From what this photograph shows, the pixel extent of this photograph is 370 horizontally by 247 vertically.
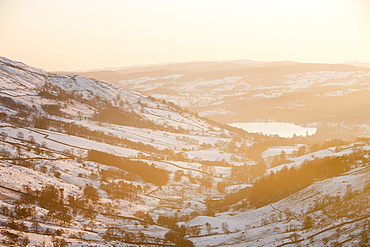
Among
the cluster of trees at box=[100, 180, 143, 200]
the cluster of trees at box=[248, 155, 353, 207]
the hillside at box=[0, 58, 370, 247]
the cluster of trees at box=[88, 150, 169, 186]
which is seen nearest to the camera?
the hillside at box=[0, 58, 370, 247]

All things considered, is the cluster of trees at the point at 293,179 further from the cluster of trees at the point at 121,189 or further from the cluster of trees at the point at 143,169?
the cluster of trees at the point at 121,189

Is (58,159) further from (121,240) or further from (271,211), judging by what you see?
(271,211)

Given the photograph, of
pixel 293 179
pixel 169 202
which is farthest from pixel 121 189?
pixel 293 179

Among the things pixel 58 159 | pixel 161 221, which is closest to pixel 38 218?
pixel 161 221

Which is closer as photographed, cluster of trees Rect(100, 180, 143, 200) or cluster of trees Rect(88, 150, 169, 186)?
cluster of trees Rect(100, 180, 143, 200)

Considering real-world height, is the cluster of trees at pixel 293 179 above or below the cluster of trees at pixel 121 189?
above

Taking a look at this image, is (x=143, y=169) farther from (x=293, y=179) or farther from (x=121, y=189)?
(x=293, y=179)

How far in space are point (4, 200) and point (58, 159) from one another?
52871 millimetres

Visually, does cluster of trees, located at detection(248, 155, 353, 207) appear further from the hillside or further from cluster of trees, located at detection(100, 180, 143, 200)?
cluster of trees, located at detection(100, 180, 143, 200)

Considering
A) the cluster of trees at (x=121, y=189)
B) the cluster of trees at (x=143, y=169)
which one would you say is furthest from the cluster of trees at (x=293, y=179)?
the cluster of trees at (x=121, y=189)

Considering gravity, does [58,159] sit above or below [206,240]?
above

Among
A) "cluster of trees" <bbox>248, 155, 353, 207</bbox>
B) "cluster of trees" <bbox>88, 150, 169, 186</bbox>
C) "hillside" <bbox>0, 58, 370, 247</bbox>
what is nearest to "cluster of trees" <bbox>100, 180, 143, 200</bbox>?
"hillside" <bbox>0, 58, 370, 247</bbox>

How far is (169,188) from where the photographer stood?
18100 cm

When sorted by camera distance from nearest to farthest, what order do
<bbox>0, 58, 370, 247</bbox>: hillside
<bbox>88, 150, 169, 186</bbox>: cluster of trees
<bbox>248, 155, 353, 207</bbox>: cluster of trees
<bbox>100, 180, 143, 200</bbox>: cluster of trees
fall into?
<bbox>0, 58, 370, 247</bbox>: hillside
<bbox>248, 155, 353, 207</bbox>: cluster of trees
<bbox>100, 180, 143, 200</bbox>: cluster of trees
<bbox>88, 150, 169, 186</bbox>: cluster of trees
